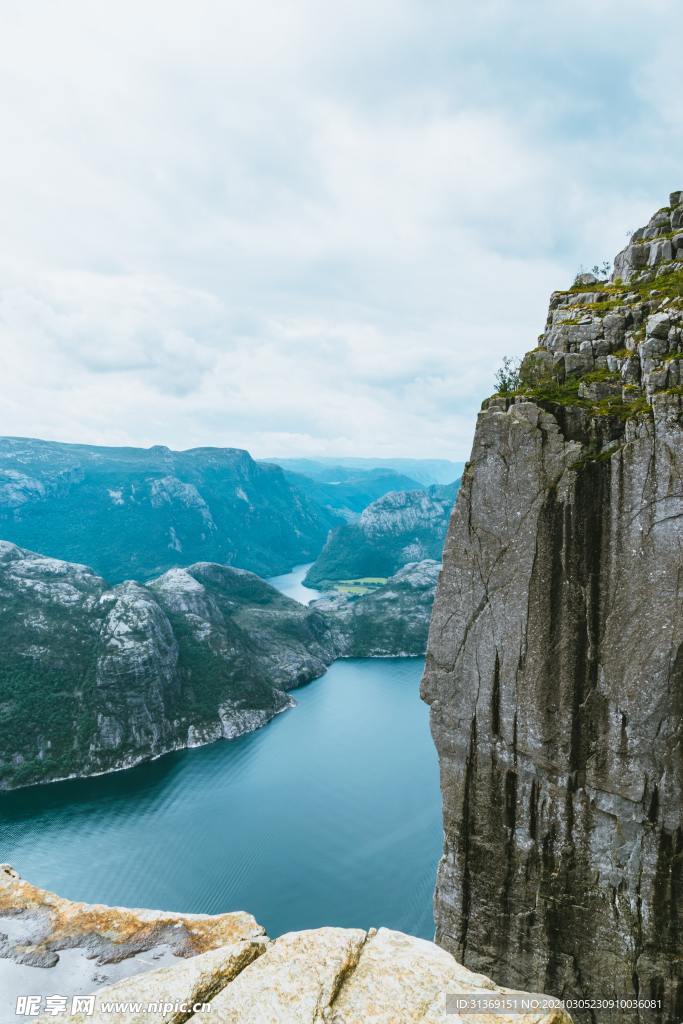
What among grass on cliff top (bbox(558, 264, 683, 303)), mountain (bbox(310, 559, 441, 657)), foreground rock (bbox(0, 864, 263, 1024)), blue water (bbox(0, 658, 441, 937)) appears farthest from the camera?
mountain (bbox(310, 559, 441, 657))

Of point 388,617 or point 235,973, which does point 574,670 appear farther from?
point 388,617

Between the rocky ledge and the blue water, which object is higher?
the rocky ledge

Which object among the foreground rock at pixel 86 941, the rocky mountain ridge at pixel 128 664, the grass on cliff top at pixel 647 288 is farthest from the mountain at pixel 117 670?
the grass on cliff top at pixel 647 288

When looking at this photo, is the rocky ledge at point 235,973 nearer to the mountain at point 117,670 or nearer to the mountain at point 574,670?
the mountain at point 574,670

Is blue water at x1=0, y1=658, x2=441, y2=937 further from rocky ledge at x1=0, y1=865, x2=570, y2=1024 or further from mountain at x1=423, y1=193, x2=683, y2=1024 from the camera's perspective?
rocky ledge at x1=0, y1=865, x2=570, y2=1024

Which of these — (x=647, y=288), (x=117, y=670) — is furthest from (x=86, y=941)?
(x=117, y=670)

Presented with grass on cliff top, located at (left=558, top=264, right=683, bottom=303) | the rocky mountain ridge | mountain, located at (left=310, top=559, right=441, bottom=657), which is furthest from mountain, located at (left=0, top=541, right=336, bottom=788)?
grass on cliff top, located at (left=558, top=264, right=683, bottom=303)

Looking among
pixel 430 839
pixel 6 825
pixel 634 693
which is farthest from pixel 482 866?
pixel 6 825
